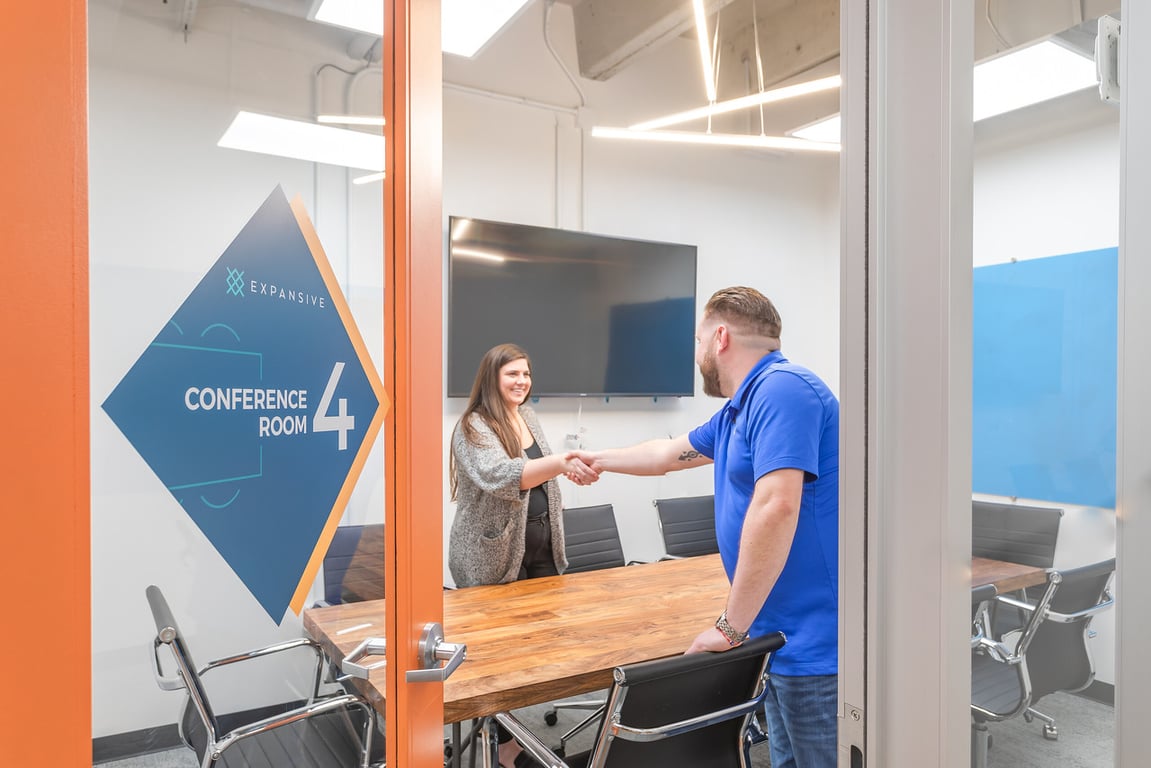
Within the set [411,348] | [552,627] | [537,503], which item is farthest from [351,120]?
[537,503]

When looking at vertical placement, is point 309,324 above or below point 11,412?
above

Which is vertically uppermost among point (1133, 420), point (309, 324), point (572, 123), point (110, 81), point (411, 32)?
point (572, 123)

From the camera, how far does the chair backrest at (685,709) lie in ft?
5.33

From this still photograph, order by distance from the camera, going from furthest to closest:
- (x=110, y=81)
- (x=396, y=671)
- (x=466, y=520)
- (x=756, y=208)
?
(x=756, y=208), (x=466, y=520), (x=396, y=671), (x=110, y=81)

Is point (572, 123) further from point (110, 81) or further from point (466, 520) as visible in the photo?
point (110, 81)

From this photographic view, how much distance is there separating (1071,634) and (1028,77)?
708 millimetres

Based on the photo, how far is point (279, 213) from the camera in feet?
3.03

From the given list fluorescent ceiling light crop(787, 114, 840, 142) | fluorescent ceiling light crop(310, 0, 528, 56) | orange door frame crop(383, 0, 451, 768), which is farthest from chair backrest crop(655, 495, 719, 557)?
orange door frame crop(383, 0, 451, 768)

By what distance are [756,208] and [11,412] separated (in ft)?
17.2

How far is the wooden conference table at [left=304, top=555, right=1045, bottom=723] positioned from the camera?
3.58ft

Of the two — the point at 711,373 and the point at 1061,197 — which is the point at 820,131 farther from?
the point at 1061,197

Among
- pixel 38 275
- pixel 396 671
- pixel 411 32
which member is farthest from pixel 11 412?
pixel 411 32

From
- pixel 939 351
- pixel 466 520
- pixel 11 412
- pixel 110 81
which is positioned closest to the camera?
pixel 11 412

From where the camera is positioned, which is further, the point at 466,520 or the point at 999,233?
the point at 466,520
